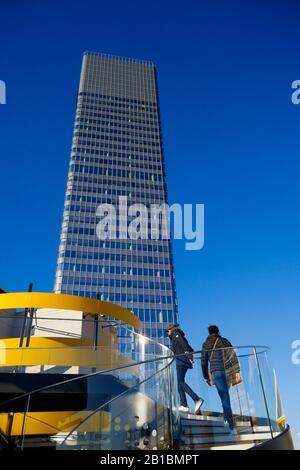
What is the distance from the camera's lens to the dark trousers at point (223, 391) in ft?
19.2

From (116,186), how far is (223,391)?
290 feet

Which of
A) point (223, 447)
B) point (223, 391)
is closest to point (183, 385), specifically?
point (223, 391)

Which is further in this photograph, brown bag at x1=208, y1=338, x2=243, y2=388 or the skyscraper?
the skyscraper

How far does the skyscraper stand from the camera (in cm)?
7738

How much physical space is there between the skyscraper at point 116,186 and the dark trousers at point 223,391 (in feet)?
229

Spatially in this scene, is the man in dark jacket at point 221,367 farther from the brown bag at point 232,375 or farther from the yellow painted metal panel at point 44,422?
the yellow painted metal panel at point 44,422

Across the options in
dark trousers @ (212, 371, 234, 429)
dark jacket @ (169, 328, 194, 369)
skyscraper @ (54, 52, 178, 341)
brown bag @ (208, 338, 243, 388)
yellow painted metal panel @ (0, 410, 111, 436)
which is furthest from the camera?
skyscraper @ (54, 52, 178, 341)

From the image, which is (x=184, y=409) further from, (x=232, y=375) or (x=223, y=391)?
(x=232, y=375)

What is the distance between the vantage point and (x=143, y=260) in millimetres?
83688

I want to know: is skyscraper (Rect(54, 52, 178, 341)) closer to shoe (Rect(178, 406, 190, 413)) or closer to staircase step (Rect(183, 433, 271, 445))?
shoe (Rect(178, 406, 190, 413))

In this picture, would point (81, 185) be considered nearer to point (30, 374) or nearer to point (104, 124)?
point (104, 124)

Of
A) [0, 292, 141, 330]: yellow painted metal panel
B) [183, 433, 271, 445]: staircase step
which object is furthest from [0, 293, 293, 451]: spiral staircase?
[0, 292, 141, 330]: yellow painted metal panel

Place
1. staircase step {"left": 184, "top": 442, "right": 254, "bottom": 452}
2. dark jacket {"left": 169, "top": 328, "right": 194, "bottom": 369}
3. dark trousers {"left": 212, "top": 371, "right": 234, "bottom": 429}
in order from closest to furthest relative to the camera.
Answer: staircase step {"left": 184, "top": 442, "right": 254, "bottom": 452}, dark trousers {"left": 212, "top": 371, "right": 234, "bottom": 429}, dark jacket {"left": 169, "top": 328, "right": 194, "bottom": 369}

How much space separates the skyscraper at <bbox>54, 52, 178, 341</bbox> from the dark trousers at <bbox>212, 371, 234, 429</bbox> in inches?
2752
